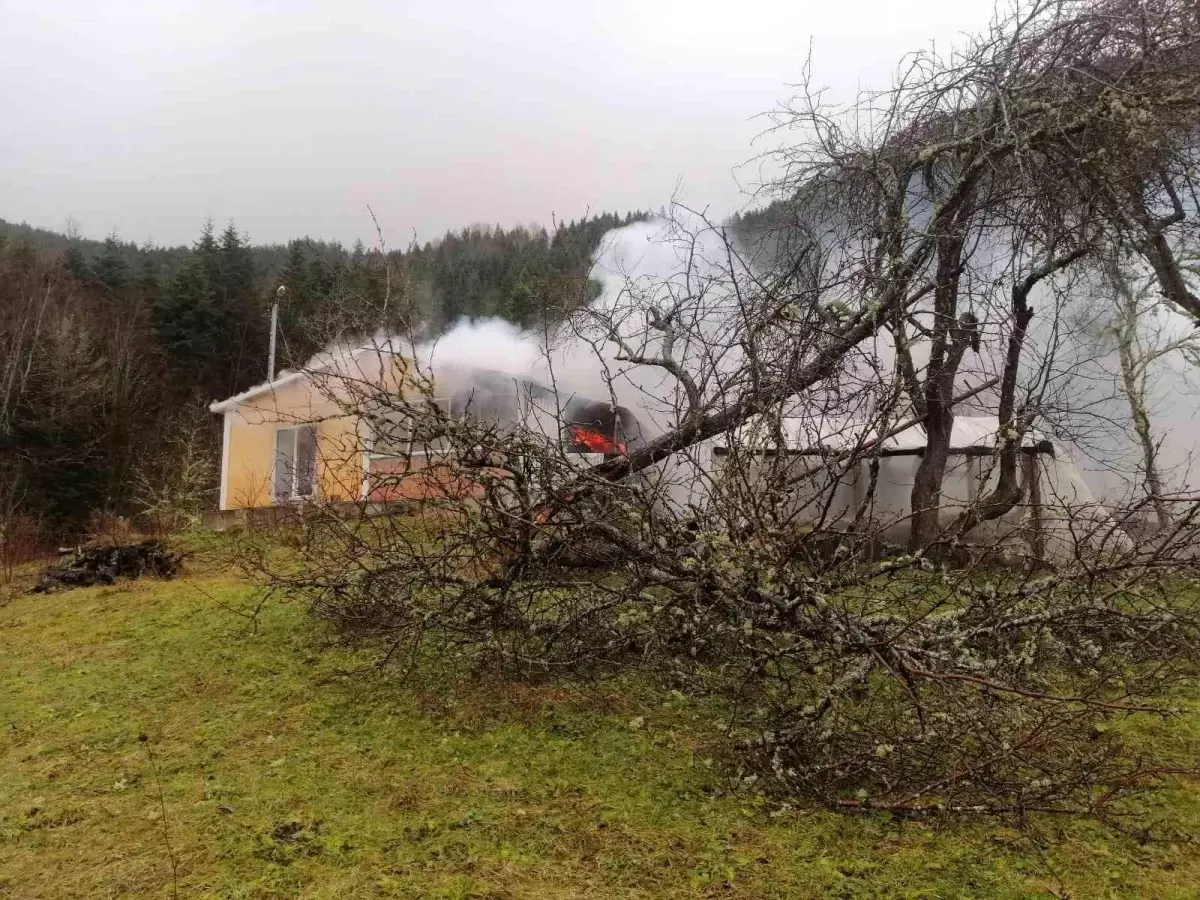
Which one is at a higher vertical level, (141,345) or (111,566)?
(141,345)

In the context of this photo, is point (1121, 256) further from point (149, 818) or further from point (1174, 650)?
point (149, 818)

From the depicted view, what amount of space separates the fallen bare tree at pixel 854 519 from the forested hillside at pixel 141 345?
4035mm

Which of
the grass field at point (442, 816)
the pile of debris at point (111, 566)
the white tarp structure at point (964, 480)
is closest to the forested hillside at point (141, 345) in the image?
the pile of debris at point (111, 566)

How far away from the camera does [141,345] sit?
27.1m

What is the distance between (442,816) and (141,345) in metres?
28.9

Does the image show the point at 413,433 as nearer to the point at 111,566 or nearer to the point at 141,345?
the point at 111,566

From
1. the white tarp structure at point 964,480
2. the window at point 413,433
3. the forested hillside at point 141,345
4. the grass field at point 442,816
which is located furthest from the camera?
the forested hillside at point 141,345

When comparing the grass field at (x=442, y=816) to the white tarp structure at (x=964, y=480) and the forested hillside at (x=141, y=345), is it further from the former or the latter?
the forested hillside at (x=141, y=345)

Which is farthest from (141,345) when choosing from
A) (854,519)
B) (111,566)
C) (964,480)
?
(854,519)

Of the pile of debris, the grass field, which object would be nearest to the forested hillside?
the pile of debris

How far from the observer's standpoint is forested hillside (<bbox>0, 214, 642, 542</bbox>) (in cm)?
1750

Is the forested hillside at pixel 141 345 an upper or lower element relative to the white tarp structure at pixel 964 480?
upper

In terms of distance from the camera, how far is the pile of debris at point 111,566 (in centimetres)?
852

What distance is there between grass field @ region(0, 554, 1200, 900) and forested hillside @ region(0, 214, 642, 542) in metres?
5.33
